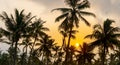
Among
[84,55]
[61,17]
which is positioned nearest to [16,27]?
[61,17]

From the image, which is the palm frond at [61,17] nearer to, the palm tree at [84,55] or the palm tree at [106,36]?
the palm tree at [106,36]

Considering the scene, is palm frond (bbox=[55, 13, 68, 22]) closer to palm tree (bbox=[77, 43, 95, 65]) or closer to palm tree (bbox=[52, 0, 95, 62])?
palm tree (bbox=[52, 0, 95, 62])

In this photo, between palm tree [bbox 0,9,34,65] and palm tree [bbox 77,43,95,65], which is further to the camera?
palm tree [bbox 77,43,95,65]

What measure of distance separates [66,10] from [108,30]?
8.81 metres

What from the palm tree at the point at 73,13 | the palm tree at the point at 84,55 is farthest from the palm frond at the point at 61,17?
the palm tree at the point at 84,55

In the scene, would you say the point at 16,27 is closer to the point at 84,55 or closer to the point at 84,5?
the point at 84,5

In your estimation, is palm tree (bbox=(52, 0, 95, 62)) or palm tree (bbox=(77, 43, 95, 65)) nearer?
palm tree (bbox=(52, 0, 95, 62))

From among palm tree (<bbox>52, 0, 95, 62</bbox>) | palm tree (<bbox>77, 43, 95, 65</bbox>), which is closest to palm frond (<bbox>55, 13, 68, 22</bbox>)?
palm tree (<bbox>52, 0, 95, 62</bbox>)

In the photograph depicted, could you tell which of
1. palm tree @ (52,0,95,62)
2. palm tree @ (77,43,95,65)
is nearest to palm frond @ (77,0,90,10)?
palm tree @ (52,0,95,62)

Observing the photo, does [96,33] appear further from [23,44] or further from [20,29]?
[23,44]

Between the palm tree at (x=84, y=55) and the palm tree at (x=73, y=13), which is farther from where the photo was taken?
the palm tree at (x=84, y=55)

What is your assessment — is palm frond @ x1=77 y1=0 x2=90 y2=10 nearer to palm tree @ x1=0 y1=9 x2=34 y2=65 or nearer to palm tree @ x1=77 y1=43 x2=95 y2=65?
palm tree @ x1=0 y1=9 x2=34 y2=65

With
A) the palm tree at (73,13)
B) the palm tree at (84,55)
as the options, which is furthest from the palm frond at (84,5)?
the palm tree at (84,55)

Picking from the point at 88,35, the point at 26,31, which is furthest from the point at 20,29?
the point at 88,35
